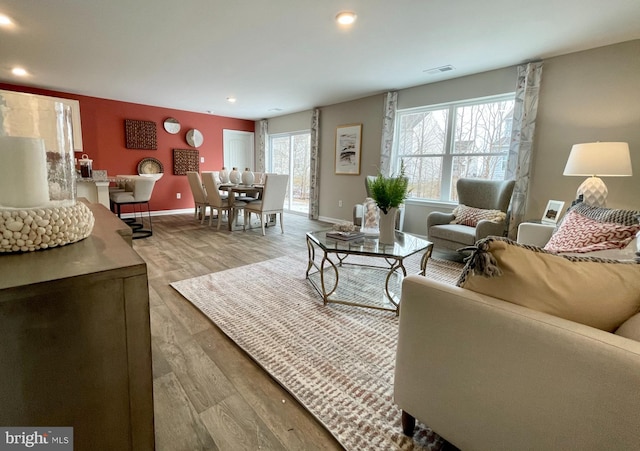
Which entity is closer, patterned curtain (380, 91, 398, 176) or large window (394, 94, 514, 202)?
large window (394, 94, 514, 202)

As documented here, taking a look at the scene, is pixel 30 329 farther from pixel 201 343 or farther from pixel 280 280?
pixel 280 280

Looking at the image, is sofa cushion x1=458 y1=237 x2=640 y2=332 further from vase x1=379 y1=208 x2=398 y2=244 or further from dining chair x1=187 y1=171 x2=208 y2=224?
dining chair x1=187 y1=171 x2=208 y2=224

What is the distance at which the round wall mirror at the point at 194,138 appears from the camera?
6.61 m

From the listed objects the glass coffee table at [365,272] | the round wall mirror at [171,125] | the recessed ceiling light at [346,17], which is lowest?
the glass coffee table at [365,272]

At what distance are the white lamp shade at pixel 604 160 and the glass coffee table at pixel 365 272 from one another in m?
1.60

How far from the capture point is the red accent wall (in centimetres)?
542

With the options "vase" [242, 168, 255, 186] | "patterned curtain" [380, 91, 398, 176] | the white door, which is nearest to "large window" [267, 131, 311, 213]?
the white door

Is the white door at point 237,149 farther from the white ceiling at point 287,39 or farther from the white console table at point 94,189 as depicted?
the white console table at point 94,189

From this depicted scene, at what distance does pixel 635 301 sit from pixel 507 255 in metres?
0.34

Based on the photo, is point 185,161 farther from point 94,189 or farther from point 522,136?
point 522,136

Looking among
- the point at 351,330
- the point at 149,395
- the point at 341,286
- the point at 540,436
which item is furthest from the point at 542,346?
the point at 341,286

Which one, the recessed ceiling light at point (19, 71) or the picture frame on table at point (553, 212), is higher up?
the recessed ceiling light at point (19, 71)

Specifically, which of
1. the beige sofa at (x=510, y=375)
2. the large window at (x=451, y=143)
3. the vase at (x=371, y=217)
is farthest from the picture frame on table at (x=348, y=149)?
the beige sofa at (x=510, y=375)

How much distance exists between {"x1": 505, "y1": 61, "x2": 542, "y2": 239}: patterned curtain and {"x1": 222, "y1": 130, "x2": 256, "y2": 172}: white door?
5.94 metres
